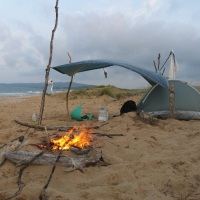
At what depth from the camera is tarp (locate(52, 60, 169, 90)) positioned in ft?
27.2

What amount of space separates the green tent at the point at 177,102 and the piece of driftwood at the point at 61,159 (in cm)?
462

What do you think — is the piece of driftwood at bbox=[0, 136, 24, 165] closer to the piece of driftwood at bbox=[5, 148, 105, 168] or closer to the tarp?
the piece of driftwood at bbox=[5, 148, 105, 168]

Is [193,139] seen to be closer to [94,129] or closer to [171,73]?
[94,129]

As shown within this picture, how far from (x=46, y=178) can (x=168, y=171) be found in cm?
178

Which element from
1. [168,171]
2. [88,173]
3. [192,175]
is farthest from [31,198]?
[192,175]

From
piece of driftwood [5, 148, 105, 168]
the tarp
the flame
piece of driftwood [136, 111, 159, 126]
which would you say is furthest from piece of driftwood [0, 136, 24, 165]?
the tarp

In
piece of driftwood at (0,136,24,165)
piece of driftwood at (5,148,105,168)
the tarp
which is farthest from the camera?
the tarp

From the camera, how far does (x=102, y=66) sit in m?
8.72

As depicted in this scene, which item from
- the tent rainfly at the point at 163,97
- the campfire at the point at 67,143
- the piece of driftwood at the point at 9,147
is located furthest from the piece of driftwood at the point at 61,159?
the tent rainfly at the point at 163,97

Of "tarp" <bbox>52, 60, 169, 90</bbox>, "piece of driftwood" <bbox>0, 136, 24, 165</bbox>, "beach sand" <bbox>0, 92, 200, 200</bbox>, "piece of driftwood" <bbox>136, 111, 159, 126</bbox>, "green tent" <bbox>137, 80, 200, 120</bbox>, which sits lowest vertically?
"beach sand" <bbox>0, 92, 200, 200</bbox>

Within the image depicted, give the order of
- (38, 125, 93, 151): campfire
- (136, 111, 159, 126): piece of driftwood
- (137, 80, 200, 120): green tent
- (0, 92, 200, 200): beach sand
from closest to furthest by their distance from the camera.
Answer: (0, 92, 200, 200): beach sand < (38, 125, 93, 151): campfire < (136, 111, 159, 126): piece of driftwood < (137, 80, 200, 120): green tent

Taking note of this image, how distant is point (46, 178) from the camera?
430 cm

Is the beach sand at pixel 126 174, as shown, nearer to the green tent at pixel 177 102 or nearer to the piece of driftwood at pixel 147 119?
the piece of driftwood at pixel 147 119

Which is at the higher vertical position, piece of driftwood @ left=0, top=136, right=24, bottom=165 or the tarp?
the tarp
